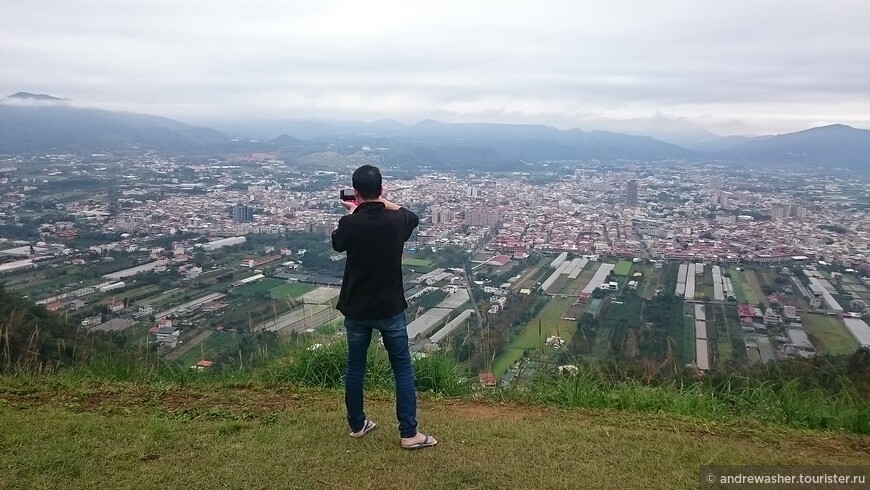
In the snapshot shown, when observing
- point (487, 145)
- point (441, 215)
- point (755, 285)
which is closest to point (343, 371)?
point (755, 285)

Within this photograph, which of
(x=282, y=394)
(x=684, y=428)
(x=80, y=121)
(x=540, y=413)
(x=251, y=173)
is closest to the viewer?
(x=684, y=428)

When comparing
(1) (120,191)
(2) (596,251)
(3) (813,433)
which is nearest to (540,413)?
(3) (813,433)

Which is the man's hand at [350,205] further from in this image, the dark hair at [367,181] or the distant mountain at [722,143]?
the distant mountain at [722,143]

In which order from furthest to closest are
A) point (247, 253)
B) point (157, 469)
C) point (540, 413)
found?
point (247, 253) → point (540, 413) → point (157, 469)

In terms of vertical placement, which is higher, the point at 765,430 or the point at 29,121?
the point at 29,121

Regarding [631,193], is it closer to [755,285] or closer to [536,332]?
[755,285]

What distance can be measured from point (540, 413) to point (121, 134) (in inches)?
1788

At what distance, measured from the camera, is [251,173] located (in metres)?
30.6

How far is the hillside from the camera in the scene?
9.90 feet

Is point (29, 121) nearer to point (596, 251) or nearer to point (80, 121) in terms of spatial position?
point (80, 121)

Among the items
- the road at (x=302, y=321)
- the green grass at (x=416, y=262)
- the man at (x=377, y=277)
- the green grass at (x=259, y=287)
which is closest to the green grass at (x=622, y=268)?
the green grass at (x=416, y=262)

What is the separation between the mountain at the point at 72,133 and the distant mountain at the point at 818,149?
131ft

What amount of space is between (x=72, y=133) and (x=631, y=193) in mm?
35845

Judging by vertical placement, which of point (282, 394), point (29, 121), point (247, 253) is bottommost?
point (247, 253)
